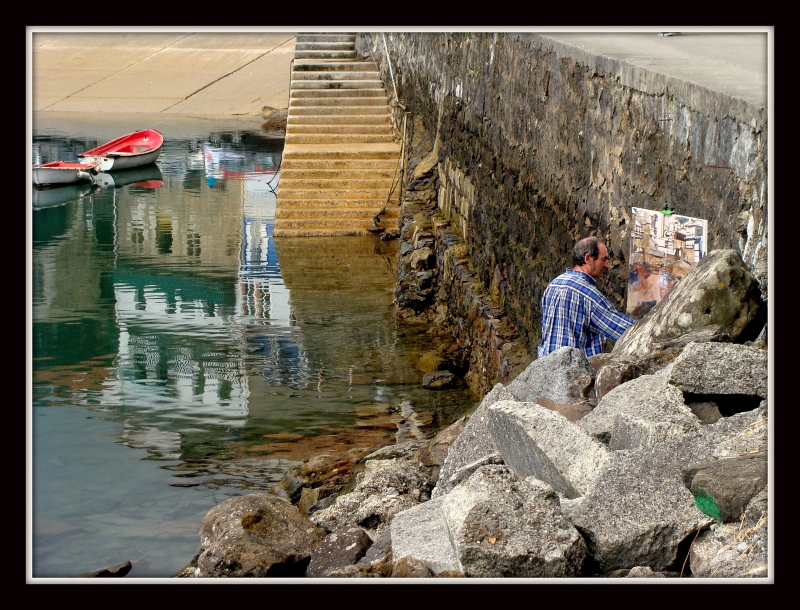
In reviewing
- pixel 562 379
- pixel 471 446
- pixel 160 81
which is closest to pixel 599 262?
pixel 562 379

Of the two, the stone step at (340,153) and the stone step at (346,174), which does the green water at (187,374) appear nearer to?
the stone step at (346,174)

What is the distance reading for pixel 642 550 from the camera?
10.6 feet

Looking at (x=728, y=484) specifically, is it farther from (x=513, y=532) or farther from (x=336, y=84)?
(x=336, y=84)

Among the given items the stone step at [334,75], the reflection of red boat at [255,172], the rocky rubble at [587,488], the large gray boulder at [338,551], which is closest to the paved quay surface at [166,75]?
the reflection of red boat at [255,172]

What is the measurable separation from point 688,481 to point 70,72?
38.5 m

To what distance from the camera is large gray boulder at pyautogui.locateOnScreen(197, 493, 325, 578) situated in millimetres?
3896

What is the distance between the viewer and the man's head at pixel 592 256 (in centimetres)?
520

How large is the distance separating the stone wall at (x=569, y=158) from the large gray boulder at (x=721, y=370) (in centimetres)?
49

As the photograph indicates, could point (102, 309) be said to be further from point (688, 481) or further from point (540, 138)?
point (688, 481)

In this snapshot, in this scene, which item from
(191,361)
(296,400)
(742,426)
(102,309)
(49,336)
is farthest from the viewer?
(102,309)

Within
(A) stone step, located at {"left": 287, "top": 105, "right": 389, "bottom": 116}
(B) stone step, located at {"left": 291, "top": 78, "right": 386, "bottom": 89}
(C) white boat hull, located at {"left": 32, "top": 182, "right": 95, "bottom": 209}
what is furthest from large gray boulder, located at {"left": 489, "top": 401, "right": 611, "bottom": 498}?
(C) white boat hull, located at {"left": 32, "top": 182, "right": 95, "bottom": 209}

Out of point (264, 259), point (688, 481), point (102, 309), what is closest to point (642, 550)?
point (688, 481)

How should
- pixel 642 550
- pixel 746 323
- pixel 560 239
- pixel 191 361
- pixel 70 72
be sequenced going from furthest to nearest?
pixel 70 72
pixel 191 361
pixel 560 239
pixel 746 323
pixel 642 550

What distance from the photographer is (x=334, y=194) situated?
52.9 feet
